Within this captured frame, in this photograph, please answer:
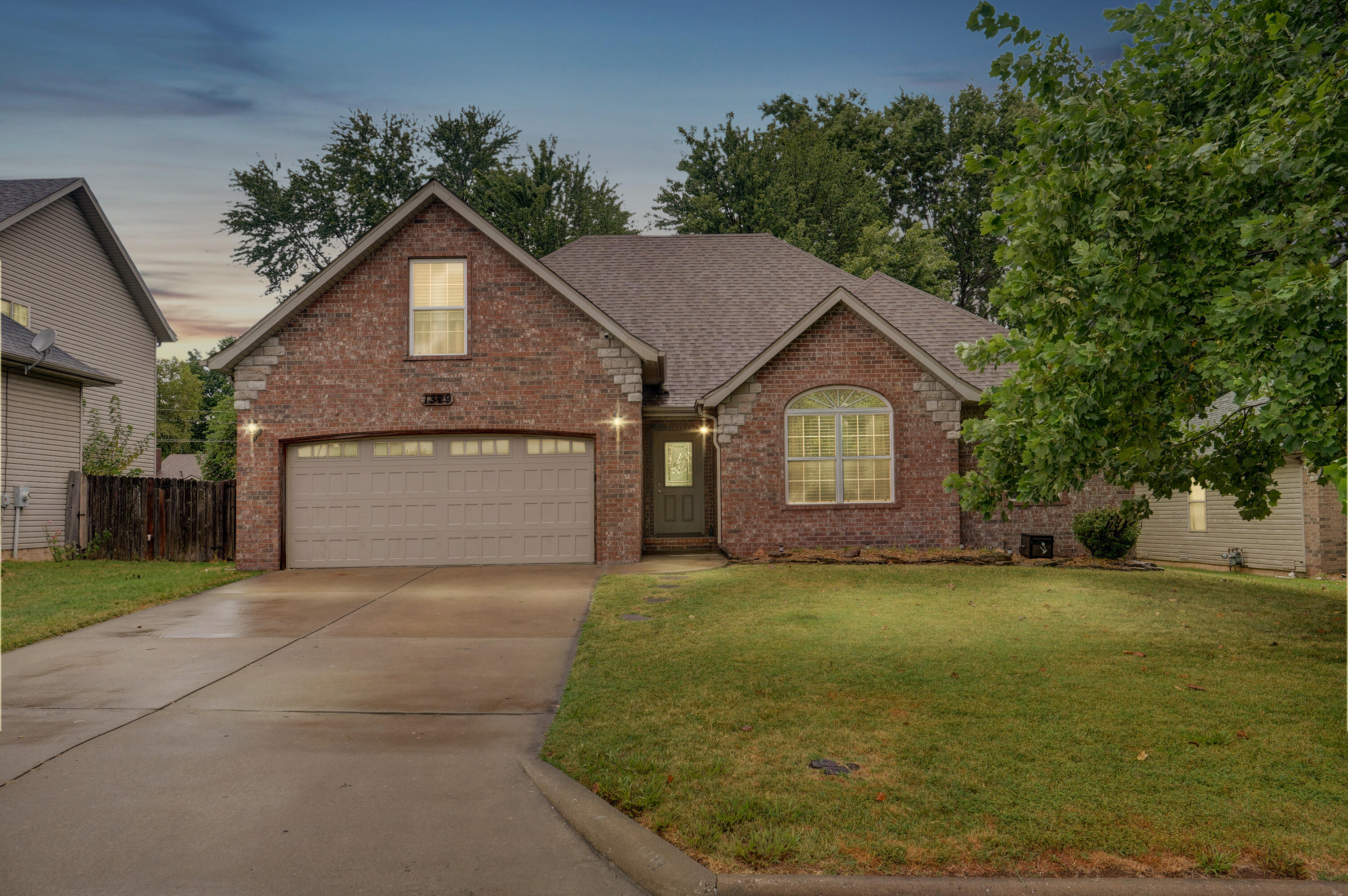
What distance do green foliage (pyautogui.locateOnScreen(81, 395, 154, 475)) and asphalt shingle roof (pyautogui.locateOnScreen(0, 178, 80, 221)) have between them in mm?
4748

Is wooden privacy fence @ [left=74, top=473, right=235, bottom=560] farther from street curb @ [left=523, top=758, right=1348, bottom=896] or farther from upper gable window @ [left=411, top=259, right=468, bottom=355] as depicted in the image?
street curb @ [left=523, top=758, right=1348, bottom=896]

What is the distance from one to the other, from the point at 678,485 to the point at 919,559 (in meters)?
6.10

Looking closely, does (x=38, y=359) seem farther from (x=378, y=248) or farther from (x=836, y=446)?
(x=836, y=446)

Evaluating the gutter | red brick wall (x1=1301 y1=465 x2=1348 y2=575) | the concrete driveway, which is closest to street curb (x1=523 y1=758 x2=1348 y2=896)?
the concrete driveway

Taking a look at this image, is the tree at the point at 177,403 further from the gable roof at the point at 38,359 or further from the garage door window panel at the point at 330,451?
the garage door window panel at the point at 330,451

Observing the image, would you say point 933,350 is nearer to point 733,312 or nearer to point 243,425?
point 733,312

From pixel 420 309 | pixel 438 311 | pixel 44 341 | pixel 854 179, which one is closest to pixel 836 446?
pixel 438 311

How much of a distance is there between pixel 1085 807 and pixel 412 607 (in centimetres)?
829

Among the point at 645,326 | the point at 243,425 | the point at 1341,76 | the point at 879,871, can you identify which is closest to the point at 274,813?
the point at 879,871

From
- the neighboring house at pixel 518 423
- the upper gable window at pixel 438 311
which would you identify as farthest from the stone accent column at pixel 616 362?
the upper gable window at pixel 438 311

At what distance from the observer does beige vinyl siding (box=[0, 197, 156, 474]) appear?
1814cm

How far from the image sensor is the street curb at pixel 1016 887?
3035 millimetres

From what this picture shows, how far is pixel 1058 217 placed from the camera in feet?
20.1

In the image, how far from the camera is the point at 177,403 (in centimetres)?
6331
